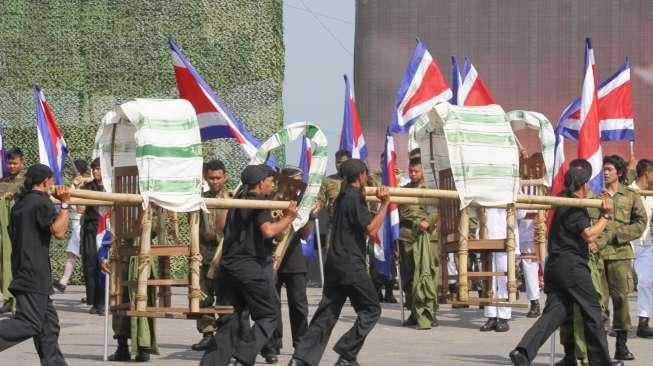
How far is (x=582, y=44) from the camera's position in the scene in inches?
928

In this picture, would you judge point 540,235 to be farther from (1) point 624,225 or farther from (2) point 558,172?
(1) point 624,225

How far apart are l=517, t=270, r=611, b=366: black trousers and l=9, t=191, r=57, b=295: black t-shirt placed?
151 inches

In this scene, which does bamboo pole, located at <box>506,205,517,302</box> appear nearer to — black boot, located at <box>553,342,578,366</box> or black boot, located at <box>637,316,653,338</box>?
black boot, located at <box>553,342,578,366</box>

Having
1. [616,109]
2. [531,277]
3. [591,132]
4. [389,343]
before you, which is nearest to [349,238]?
[389,343]

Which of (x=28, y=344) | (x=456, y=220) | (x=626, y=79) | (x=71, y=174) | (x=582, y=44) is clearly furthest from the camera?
(x=582, y=44)

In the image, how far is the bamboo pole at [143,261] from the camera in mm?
12656

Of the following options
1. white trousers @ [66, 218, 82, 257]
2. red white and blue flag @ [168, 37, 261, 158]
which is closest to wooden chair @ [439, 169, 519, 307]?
red white and blue flag @ [168, 37, 261, 158]

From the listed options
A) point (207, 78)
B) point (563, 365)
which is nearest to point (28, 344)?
point (563, 365)

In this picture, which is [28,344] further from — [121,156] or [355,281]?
[355,281]

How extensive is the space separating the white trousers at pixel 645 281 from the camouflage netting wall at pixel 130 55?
21.2 feet

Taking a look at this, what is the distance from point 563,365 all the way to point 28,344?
5.35 metres

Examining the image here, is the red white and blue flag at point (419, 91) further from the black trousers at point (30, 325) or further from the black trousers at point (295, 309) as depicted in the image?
the black trousers at point (30, 325)

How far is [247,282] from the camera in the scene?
12484 mm

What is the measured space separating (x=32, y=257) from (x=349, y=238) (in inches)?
103
